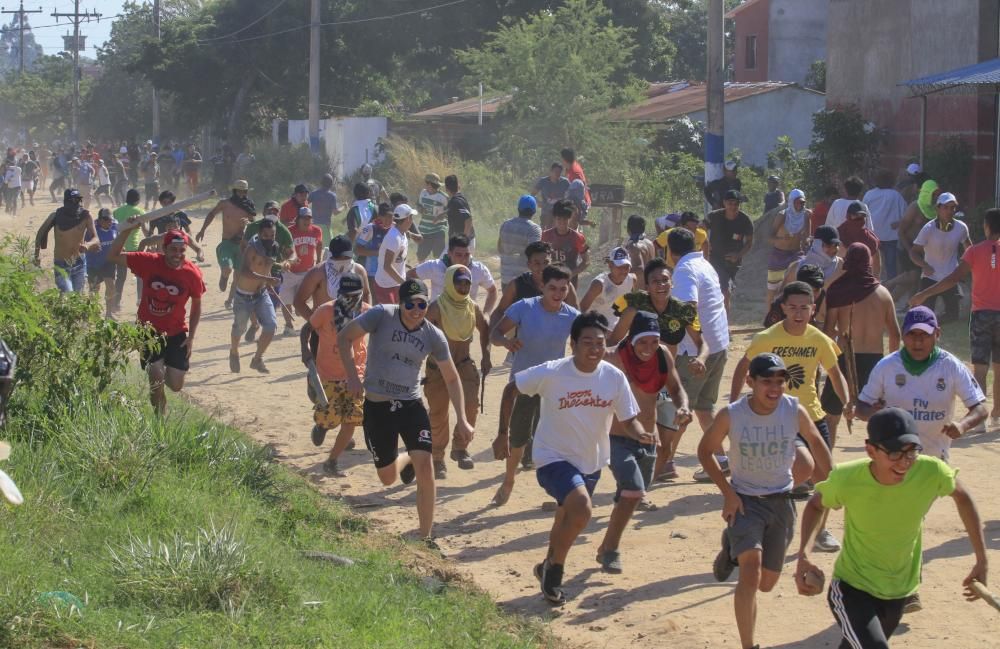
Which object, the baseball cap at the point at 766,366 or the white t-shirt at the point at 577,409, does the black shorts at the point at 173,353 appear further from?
the baseball cap at the point at 766,366

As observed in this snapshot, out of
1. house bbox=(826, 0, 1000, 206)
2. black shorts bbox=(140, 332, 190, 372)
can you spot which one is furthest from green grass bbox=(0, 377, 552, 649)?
house bbox=(826, 0, 1000, 206)

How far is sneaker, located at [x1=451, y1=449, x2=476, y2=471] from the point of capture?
1062 cm

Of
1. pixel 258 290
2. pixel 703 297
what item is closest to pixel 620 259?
pixel 703 297

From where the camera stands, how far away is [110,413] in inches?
379

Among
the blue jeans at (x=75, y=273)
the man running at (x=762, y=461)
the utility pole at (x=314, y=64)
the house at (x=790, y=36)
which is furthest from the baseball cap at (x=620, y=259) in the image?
the house at (x=790, y=36)

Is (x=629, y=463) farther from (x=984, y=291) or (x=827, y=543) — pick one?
(x=984, y=291)

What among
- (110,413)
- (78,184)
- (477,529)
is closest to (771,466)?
(477,529)

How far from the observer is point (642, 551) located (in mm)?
8539

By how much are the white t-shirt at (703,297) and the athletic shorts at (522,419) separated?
1.12m

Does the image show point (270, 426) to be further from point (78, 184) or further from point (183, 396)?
point (78, 184)

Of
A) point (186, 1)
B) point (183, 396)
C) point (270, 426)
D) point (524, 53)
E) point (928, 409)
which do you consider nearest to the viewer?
point (928, 409)

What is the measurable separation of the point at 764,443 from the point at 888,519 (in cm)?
112

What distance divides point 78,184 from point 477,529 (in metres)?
34.1

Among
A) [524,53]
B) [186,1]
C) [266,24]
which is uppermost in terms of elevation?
[186,1]
